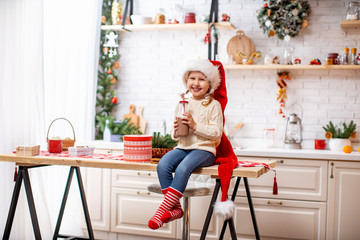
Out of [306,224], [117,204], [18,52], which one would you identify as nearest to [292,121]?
[306,224]

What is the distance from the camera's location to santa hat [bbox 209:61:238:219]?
220cm

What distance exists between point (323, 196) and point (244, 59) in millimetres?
1443

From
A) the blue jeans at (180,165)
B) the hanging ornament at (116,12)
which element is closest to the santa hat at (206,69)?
the blue jeans at (180,165)

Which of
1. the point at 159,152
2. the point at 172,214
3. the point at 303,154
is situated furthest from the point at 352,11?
the point at 172,214

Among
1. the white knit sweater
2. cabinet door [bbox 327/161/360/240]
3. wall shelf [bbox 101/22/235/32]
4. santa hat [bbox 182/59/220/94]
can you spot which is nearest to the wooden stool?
the white knit sweater

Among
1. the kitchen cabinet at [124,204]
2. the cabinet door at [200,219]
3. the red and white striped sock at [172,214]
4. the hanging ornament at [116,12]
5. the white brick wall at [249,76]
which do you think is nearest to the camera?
the red and white striped sock at [172,214]

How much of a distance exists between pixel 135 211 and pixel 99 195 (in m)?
0.37

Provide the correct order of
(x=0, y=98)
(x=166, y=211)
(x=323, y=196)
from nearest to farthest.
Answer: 1. (x=166, y=211)
2. (x=0, y=98)
3. (x=323, y=196)

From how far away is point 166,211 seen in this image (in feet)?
7.02

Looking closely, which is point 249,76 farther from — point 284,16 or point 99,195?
point 99,195

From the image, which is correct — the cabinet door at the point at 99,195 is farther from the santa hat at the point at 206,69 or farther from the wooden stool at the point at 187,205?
the santa hat at the point at 206,69

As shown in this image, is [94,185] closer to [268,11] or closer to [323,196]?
[323,196]

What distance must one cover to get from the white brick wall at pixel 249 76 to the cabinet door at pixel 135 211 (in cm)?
89

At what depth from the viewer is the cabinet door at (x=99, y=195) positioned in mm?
3861
